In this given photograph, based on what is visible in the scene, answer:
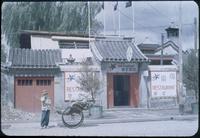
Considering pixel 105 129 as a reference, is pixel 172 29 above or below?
above

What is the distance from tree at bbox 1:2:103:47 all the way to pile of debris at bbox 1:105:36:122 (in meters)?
10.5

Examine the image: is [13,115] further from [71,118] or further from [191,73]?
[191,73]

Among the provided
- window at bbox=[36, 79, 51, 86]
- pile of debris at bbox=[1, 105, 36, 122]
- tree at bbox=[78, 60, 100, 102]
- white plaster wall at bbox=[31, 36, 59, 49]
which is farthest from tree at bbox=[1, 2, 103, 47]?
tree at bbox=[78, 60, 100, 102]

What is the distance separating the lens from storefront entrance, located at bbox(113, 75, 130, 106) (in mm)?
24094

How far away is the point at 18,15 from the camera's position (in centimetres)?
3050

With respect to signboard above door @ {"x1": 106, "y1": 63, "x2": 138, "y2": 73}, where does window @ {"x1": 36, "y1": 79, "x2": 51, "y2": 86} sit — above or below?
below

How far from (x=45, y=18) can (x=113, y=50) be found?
393 inches

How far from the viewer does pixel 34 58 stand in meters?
22.8

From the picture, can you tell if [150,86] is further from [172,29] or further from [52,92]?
[172,29]

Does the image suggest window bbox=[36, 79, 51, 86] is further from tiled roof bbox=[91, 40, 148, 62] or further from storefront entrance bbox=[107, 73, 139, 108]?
storefront entrance bbox=[107, 73, 139, 108]

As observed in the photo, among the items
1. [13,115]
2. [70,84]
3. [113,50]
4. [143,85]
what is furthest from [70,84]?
[143,85]

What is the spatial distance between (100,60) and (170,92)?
203 inches

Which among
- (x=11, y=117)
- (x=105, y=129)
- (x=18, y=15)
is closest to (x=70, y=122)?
(x=105, y=129)

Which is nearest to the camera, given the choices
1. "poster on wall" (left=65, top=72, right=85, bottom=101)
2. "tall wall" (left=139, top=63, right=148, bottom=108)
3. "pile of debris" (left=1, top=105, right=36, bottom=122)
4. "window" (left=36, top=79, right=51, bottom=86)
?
"pile of debris" (left=1, top=105, right=36, bottom=122)
